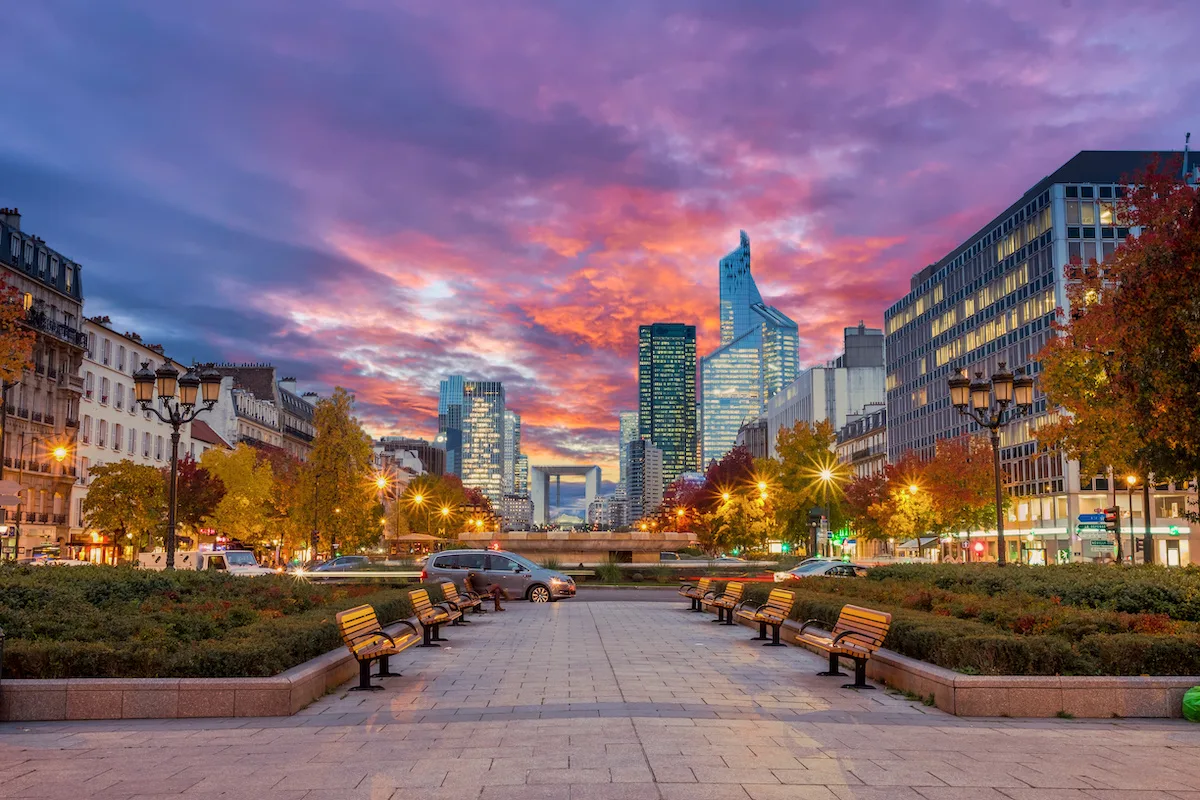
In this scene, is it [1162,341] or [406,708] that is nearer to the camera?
[406,708]

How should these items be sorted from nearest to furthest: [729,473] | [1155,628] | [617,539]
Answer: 1. [1155,628]
2. [617,539]
3. [729,473]

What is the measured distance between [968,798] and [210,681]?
835 centimetres

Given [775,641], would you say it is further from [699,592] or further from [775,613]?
[699,592]

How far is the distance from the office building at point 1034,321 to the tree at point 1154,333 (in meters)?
44.6

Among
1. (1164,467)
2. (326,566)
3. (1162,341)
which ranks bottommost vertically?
(326,566)

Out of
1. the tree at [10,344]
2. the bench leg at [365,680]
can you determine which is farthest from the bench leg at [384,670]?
the tree at [10,344]

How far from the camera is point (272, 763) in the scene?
9344mm

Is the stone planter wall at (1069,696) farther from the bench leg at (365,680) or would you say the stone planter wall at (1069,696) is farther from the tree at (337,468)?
the tree at (337,468)

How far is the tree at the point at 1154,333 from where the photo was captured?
20766 millimetres

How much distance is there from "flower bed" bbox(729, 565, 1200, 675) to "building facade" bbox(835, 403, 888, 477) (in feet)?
336

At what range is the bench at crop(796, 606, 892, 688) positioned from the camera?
14352 mm

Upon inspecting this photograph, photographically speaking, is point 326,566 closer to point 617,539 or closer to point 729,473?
point 617,539

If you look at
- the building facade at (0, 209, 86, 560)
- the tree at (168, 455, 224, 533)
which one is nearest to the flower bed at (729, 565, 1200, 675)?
Result: the tree at (168, 455, 224, 533)

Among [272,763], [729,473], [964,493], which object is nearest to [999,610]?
[272,763]
